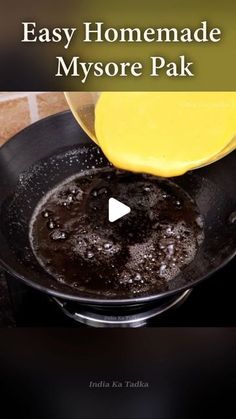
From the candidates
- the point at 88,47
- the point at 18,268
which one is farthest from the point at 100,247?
the point at 88,47

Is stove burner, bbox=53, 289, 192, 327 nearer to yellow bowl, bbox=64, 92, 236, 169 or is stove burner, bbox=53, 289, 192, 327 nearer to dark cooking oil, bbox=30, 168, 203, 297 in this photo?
dark cooking oil, bbox=30, 168, 203, 297

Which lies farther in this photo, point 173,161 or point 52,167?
point 52,167

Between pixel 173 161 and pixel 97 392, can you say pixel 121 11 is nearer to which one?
pixel 173 161

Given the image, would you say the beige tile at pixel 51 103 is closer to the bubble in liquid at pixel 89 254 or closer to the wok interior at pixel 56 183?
the wok interior at pixel 56 183

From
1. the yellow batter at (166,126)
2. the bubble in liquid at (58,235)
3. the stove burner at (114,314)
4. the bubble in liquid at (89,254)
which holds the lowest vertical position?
the stove burner at (114,314)

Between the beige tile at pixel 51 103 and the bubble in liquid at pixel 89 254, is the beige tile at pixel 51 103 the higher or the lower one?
the higher one

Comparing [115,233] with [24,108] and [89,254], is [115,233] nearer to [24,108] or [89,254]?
[89,254]

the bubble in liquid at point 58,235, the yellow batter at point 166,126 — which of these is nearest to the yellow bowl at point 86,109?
the yellow batter at point 166,126

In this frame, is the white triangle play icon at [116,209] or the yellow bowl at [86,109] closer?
the yellow bowl at [86,109]
